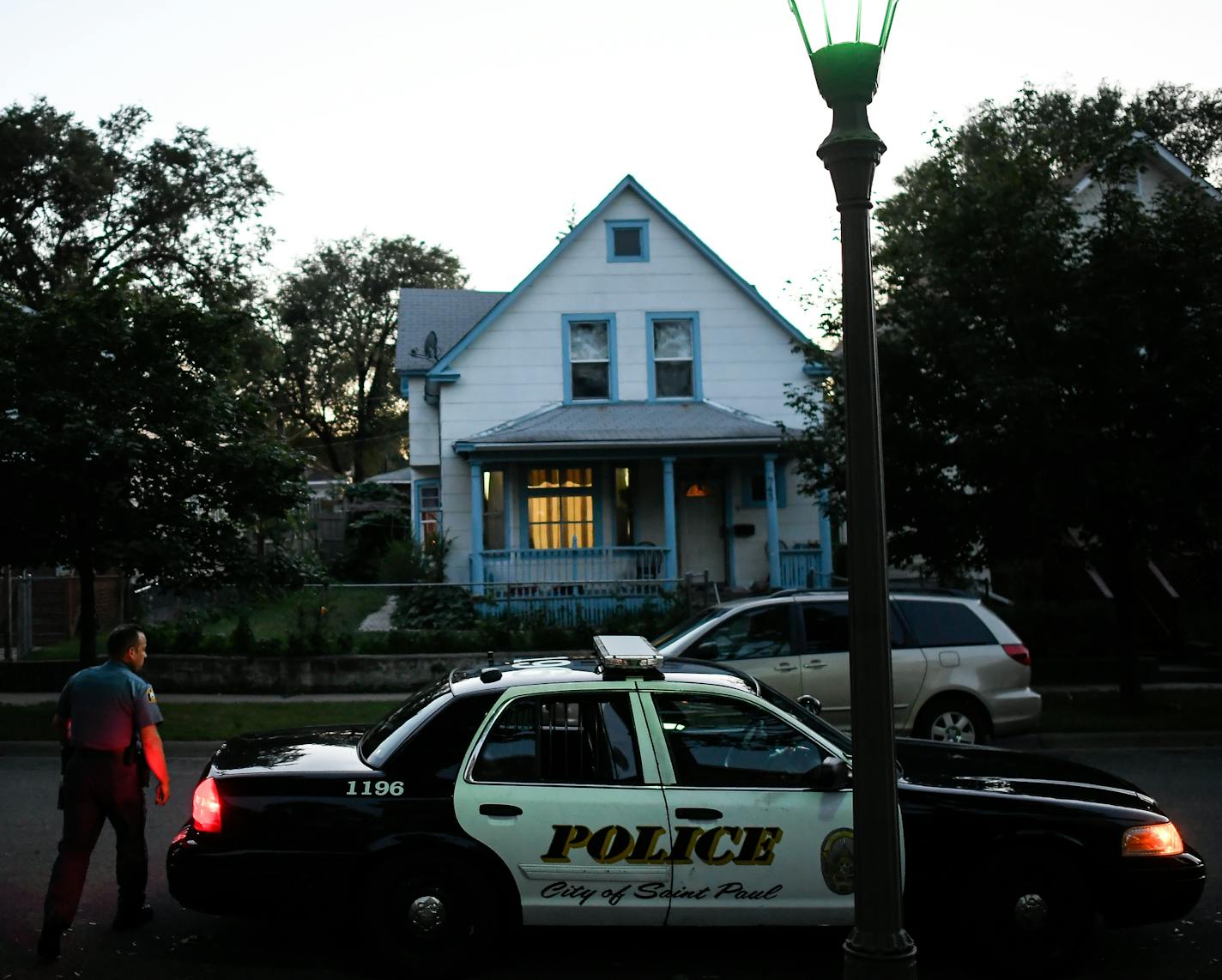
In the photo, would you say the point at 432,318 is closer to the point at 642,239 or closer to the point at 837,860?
the point at 642,239

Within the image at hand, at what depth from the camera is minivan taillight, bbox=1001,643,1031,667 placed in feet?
39.9

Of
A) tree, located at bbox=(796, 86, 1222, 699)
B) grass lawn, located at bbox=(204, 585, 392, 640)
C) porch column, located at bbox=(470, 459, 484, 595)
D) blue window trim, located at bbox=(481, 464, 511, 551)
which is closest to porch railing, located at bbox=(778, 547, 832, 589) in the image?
blue window trim, located at bbox=(481, 464, 511, 551)

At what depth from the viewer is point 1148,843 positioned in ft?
20.9

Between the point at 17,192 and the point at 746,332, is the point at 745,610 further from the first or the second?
the point at 17,192

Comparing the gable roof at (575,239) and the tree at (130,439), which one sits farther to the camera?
the gable roof at (575,239)

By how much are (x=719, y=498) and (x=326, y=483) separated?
104ft

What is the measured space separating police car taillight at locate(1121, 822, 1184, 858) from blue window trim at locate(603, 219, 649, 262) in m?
19.9

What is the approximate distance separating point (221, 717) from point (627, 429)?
10685mm

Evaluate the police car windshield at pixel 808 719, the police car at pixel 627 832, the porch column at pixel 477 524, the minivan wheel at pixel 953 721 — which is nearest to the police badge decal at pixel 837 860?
the police car at pixel 627 832

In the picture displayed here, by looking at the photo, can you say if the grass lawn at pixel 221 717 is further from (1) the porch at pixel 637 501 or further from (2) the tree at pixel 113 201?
(2) the tree at pixel 113 201

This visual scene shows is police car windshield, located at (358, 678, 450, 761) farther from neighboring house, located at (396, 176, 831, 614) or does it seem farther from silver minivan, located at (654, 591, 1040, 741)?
neighboring house, located at (396, 176, 831, 614)

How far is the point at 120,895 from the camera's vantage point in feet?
23.3

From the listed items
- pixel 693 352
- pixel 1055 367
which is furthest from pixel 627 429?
pixel 1055 367

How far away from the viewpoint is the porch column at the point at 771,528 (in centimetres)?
2327
